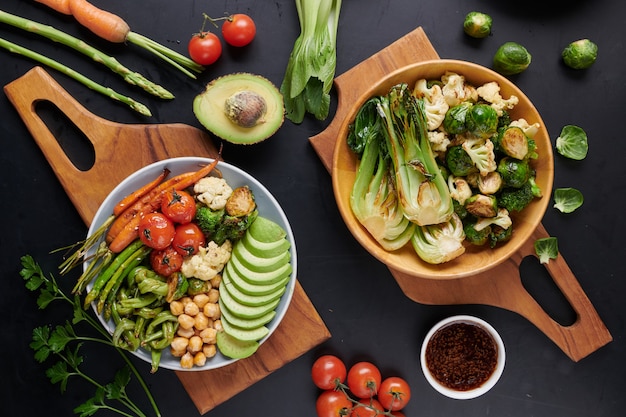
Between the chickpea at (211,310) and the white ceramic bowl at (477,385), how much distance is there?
1.12 m

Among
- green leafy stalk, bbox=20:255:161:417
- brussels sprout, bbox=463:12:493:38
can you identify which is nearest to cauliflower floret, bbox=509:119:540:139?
brussels sprout, bbox=463:12:493:38

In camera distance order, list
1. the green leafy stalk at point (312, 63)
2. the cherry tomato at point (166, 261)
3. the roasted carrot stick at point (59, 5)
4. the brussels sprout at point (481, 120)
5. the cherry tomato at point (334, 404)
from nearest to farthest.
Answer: the brussels sprout at point (481, 120), the cherry tomato at point (166, 261), the green leafy stalk at point (312, 63), the roasted carrot stick at point (59, 5), the cherry tomato at point (334, 404)

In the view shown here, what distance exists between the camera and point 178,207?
2.79 m

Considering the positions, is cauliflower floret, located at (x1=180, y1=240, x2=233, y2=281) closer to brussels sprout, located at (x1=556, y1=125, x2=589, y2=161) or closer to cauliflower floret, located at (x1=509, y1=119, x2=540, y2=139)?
cauliflower floret, located at (x1=509, y1=119, x2=540, y2=139)

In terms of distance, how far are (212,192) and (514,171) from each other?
4.66 ft

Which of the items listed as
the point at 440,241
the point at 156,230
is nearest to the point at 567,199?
the point at 440,241

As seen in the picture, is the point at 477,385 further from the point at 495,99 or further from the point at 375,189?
the point at 495,99

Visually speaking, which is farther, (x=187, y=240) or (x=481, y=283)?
(x=481, y=283)

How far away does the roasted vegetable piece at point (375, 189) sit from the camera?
2.89 m

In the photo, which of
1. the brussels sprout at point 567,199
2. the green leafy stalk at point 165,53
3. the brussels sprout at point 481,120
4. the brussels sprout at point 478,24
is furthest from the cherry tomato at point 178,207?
the brussels sprout at point 567,199

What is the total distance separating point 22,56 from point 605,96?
3.14 meters

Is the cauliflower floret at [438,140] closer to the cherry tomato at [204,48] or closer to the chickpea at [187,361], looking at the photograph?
the cherry tomato at [204,48]

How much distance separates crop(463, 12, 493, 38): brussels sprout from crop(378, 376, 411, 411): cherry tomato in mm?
1905

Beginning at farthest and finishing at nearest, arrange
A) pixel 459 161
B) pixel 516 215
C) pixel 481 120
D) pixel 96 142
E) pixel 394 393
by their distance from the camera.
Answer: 1. pixel 394 393
2. pixel 96 142
3. pixel 516 215
4. pixel 459 161
5. pixel 481 120
